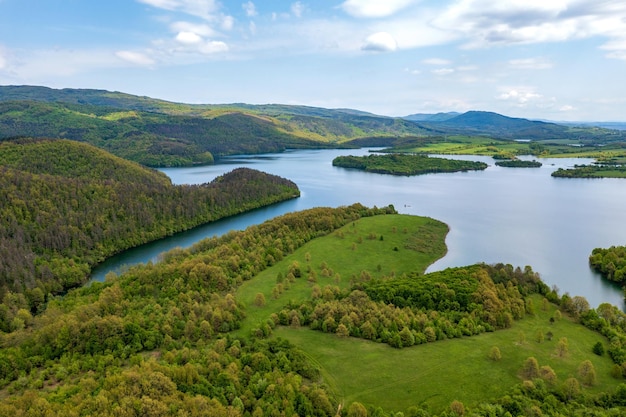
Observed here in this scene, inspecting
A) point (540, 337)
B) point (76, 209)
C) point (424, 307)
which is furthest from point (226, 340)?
point (76, 209)

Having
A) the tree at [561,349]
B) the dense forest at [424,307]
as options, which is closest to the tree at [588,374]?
the tree at [561,349]

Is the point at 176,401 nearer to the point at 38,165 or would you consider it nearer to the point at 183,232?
the point at 183,232

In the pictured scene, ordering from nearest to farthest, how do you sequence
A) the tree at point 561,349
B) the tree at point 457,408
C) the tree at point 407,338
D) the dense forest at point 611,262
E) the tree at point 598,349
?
the tree at point 457,408 < the tree at point 561,349 < the tree at point 598,349 < the tree at point 407,338 < the dense forest at point 611,262

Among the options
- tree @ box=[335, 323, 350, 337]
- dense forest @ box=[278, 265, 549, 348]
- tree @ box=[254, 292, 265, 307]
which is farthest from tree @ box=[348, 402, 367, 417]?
tree @ box=[254, 292, 265, 307]

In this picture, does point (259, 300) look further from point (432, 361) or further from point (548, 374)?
point (548, 374)

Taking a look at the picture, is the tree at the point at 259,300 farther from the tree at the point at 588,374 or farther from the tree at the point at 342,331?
the tree at the point at 588,374

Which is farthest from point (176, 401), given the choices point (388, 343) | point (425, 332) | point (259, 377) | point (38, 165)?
point (38, 165)
